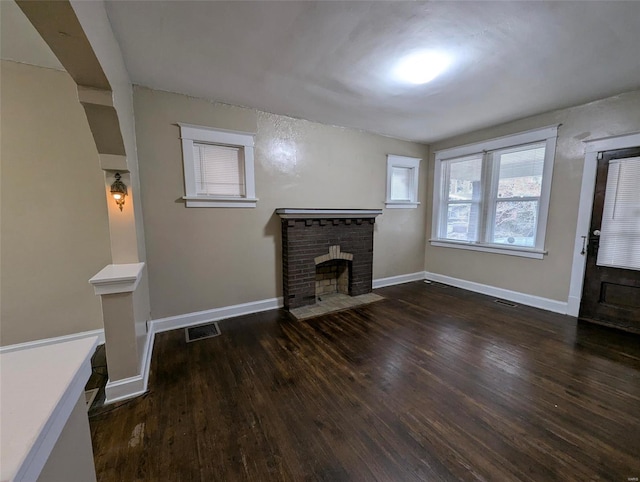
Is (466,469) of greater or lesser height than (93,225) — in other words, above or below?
below

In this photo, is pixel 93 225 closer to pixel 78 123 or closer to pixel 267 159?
pixel 78 123

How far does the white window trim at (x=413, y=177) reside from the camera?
4.46 metres

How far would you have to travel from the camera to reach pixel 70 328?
8.52 feet

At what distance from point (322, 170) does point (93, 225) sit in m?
2.78

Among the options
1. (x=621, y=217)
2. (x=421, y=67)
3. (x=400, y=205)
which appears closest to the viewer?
(x=421, y=67)

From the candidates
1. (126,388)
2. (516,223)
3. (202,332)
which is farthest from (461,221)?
(126,388)

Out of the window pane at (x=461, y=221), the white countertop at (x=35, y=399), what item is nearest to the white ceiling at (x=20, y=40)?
the white countertop at (x=35, y=399)

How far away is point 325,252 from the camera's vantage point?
376 centimetres

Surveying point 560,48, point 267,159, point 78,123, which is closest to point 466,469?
point 560,48

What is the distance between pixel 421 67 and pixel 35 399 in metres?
2.97

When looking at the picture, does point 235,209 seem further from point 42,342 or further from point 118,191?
point 42,342

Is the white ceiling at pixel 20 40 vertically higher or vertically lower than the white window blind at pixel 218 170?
higher

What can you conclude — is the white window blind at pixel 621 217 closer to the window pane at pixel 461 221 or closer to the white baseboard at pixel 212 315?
the window pane at pixel 461 221

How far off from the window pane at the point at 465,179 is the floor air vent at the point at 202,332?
14.1 feet
